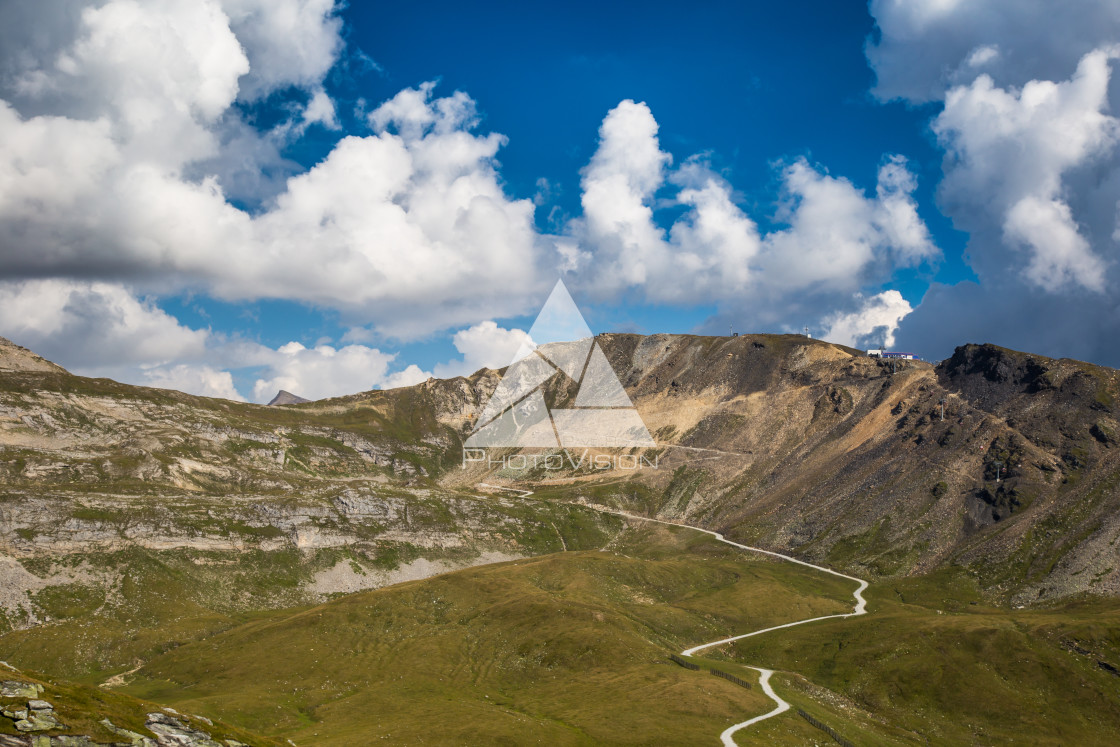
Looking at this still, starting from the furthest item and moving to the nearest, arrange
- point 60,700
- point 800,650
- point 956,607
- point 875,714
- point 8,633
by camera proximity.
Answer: point 956,607 → point 8,633 → point 800,650 → point 875,714 → point 60,700

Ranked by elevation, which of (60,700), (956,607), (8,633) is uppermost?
(60,700)

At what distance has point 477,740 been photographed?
95.1 m

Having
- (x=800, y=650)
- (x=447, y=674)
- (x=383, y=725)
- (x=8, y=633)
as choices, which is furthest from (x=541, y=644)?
(x=8, y=633)

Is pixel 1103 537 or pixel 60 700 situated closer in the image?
pixel 60 700

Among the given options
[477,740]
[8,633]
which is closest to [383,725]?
[477,740]

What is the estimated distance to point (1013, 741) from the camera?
11756cm

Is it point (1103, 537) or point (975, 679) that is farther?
point (1103, 537)

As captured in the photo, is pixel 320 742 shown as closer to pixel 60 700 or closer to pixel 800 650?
pixel 60 700

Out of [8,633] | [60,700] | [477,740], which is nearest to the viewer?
[60,700]

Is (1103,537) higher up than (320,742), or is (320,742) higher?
(1103,537)

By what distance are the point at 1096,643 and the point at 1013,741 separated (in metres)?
35.9

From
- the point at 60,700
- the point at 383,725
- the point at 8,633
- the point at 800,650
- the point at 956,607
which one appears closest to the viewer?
the point at 60,700

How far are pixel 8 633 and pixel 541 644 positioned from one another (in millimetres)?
132975

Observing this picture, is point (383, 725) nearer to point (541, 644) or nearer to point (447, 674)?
point (447, 674)
